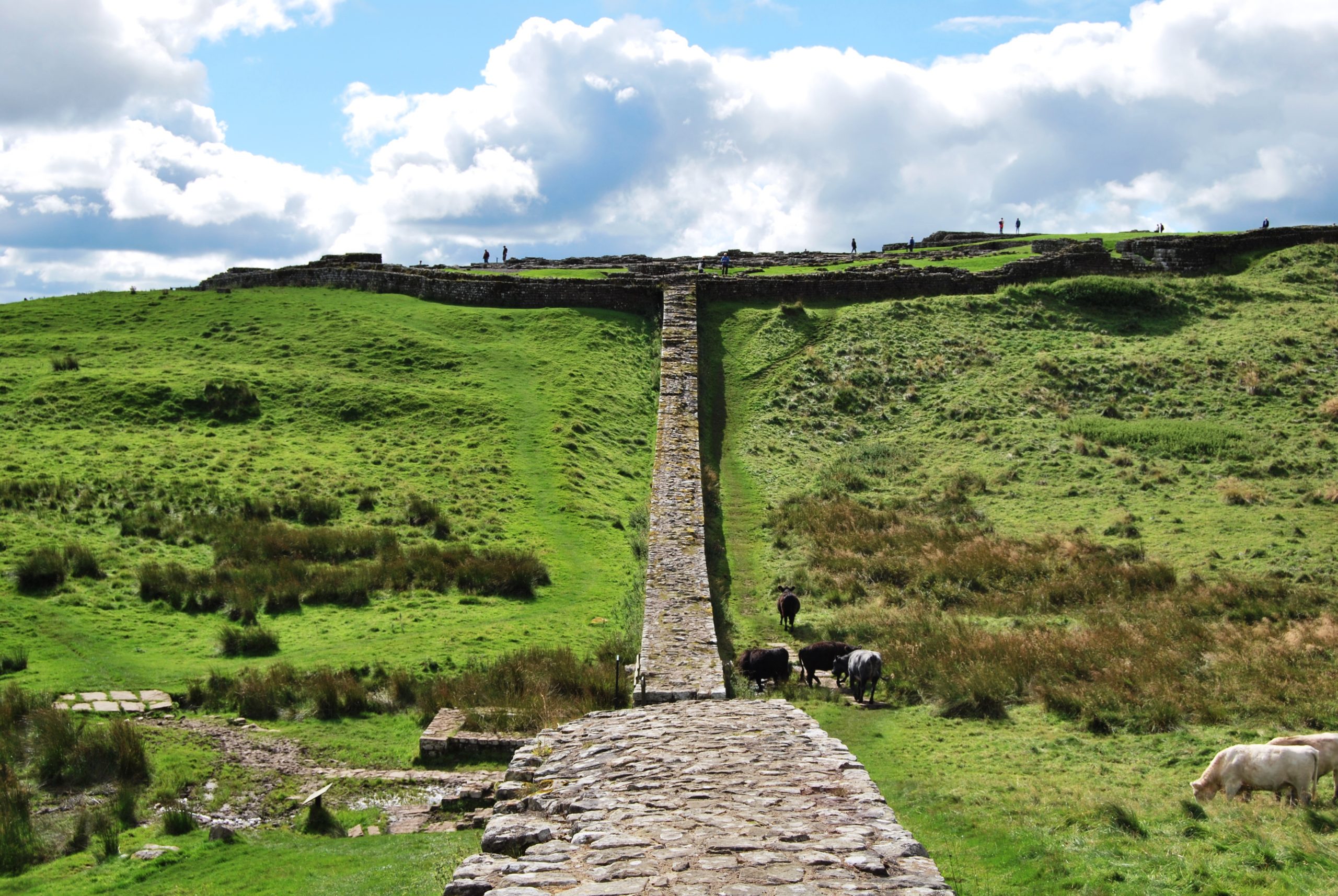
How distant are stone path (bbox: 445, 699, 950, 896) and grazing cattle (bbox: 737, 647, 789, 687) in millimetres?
5659

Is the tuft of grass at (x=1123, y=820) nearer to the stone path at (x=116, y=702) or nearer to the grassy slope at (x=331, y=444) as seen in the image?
the grassy slope at (x=331, y=444)

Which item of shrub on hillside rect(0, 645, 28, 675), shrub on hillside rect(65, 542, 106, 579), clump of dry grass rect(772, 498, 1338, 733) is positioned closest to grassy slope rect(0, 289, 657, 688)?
shrub on hillside rect(0, 645, 28, 675)

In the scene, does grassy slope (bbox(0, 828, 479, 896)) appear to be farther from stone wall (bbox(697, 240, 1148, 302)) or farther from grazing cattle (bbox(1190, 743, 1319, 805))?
stone wall (bbox(697, 240, 1148, 302))

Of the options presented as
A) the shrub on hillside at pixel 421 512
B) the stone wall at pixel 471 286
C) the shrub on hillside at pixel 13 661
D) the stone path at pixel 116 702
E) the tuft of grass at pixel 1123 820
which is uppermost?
the stone wall at pixel 471 286

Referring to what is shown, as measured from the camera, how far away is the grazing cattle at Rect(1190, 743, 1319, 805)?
34.8ft

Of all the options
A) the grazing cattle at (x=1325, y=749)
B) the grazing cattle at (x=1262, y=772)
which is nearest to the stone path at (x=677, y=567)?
the grazing cattle at (x=1262, y=772)

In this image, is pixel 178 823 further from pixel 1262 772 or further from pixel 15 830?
pixel 1262 772

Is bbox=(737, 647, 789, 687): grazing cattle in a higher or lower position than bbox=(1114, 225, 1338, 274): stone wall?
lower

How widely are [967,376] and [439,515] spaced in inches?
934

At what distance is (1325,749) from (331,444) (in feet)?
89.2

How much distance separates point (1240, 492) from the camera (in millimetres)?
27859

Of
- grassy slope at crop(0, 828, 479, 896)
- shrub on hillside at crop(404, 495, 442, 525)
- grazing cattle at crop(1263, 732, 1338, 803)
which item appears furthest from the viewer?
shrub on hillside at crop(404, 495, 442, 525)

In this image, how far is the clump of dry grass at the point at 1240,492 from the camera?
27562 millimetres

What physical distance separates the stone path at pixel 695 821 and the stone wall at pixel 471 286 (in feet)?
122
